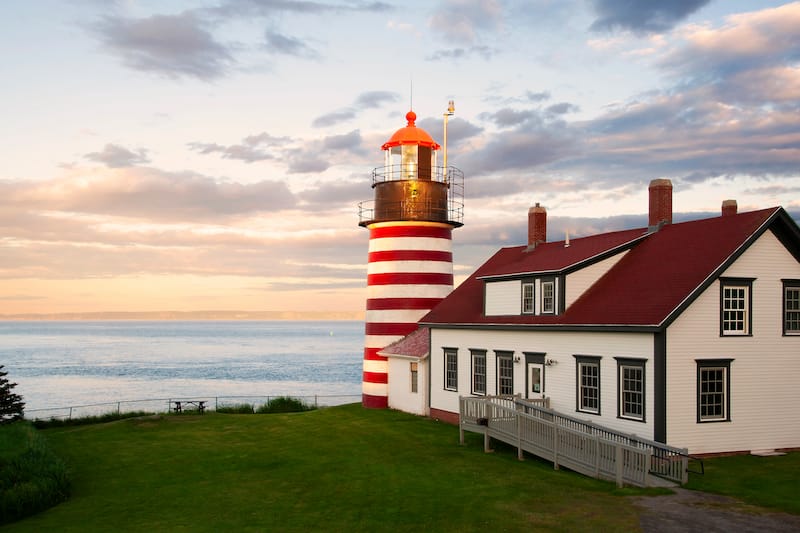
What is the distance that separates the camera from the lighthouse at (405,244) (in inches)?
1486

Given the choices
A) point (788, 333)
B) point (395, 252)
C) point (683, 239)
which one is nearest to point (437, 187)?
point (395, 252)

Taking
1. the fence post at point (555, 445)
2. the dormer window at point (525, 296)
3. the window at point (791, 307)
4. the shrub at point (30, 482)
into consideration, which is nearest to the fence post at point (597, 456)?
the fence post at point (555, 445)

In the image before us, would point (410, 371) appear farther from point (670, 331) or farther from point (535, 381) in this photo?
point (670, 331)

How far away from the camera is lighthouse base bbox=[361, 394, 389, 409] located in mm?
38478

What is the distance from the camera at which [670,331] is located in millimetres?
22672

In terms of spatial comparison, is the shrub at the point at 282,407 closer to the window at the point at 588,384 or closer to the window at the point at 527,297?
the window at the point at 527,297

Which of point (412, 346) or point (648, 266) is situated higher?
point (648, 266)

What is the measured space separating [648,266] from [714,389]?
193 inches

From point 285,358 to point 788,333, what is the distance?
125 m

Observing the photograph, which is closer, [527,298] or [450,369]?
[527,298]

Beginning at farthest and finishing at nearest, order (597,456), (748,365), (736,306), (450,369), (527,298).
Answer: (450,369), (527,298), (736,306), (748,365), (597,456)

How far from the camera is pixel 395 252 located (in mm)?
37906

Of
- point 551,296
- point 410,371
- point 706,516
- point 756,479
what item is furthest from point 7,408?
point 756,479

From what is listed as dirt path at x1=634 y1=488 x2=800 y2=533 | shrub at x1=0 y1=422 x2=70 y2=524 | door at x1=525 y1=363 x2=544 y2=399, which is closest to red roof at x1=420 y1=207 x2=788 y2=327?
door at x1=525 y1=363 x2=544 y2=399
